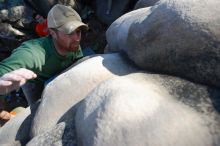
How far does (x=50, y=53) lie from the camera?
7.97 ft

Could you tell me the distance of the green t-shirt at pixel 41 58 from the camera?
88.8 inches

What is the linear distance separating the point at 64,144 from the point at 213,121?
1.88 ft

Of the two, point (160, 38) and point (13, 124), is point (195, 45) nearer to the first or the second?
point (160, 38)

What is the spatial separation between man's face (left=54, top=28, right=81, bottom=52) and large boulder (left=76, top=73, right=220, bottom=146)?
0.86m

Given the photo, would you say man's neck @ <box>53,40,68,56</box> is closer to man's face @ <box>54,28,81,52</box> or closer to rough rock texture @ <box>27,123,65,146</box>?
man's face @ <box>54,28,81,52</box>

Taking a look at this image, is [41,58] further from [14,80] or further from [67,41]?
[14,80]

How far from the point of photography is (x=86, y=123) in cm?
157

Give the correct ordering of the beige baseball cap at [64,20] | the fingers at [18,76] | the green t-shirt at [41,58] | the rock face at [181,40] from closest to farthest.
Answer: the rock face at [181,40] < the fingers at [18,76] < the green t-shirt at [41,58] < the beige baseball cap at [64,20]

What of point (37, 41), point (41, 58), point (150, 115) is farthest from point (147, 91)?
point (37, 41)

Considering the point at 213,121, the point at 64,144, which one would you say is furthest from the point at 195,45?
the point at 64,144

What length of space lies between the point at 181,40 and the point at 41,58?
0.97m

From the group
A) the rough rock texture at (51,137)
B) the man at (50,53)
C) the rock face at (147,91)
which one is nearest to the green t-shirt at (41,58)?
the man at (50,53)

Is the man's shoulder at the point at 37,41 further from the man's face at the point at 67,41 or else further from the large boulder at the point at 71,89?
the large boulder at the point at 71,89

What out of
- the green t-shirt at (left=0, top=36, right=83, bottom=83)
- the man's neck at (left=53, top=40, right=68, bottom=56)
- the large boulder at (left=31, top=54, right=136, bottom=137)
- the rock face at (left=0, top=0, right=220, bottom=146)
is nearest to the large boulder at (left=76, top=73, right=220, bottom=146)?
the rock face at (left=0, top=0, right=220, bottom=146)
